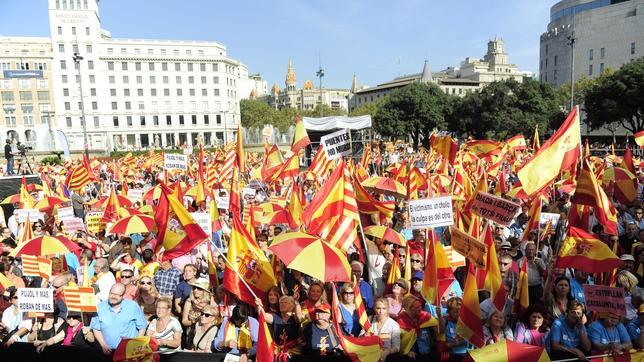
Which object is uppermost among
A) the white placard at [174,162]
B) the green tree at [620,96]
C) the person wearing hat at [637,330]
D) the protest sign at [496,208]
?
the green tree at [620,96]

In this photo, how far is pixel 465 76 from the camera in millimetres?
132500

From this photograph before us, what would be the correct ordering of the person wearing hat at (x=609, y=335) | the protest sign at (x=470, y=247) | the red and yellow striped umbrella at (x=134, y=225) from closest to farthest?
1. the person wearing hat at (x=609, y=335)
2. the protest sign at (x=470, y=247)
3. the red and yellow striped umbrella at (x=134, y=225)

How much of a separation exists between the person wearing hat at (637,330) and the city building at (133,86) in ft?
274

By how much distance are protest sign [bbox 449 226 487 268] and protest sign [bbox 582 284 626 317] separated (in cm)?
108

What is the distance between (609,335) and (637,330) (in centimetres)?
42

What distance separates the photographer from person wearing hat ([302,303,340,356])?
4984 mm

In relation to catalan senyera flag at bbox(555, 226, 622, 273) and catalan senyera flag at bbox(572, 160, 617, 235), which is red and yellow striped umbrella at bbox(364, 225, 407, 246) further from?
catalan senyera flag at bbox(572, 160, 617, 235)

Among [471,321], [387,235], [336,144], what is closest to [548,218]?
[387,235]

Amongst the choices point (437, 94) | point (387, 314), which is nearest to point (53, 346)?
point (387, 314)

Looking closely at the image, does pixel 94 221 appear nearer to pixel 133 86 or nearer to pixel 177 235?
pixel 177 235

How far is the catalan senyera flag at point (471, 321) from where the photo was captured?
4.84 metres

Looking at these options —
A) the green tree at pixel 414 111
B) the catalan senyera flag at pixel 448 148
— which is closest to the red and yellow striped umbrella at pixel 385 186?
the catalan senyera flag at pixel 448 148

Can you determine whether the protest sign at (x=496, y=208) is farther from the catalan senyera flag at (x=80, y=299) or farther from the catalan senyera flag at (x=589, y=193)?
the catalan senyera flag at (x=80, y=299)

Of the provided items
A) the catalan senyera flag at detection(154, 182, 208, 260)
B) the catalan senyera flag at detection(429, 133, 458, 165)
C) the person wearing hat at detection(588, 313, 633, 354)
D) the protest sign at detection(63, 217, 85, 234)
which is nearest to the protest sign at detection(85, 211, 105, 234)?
the protest sign at detection(63, 217, 85, 234)
